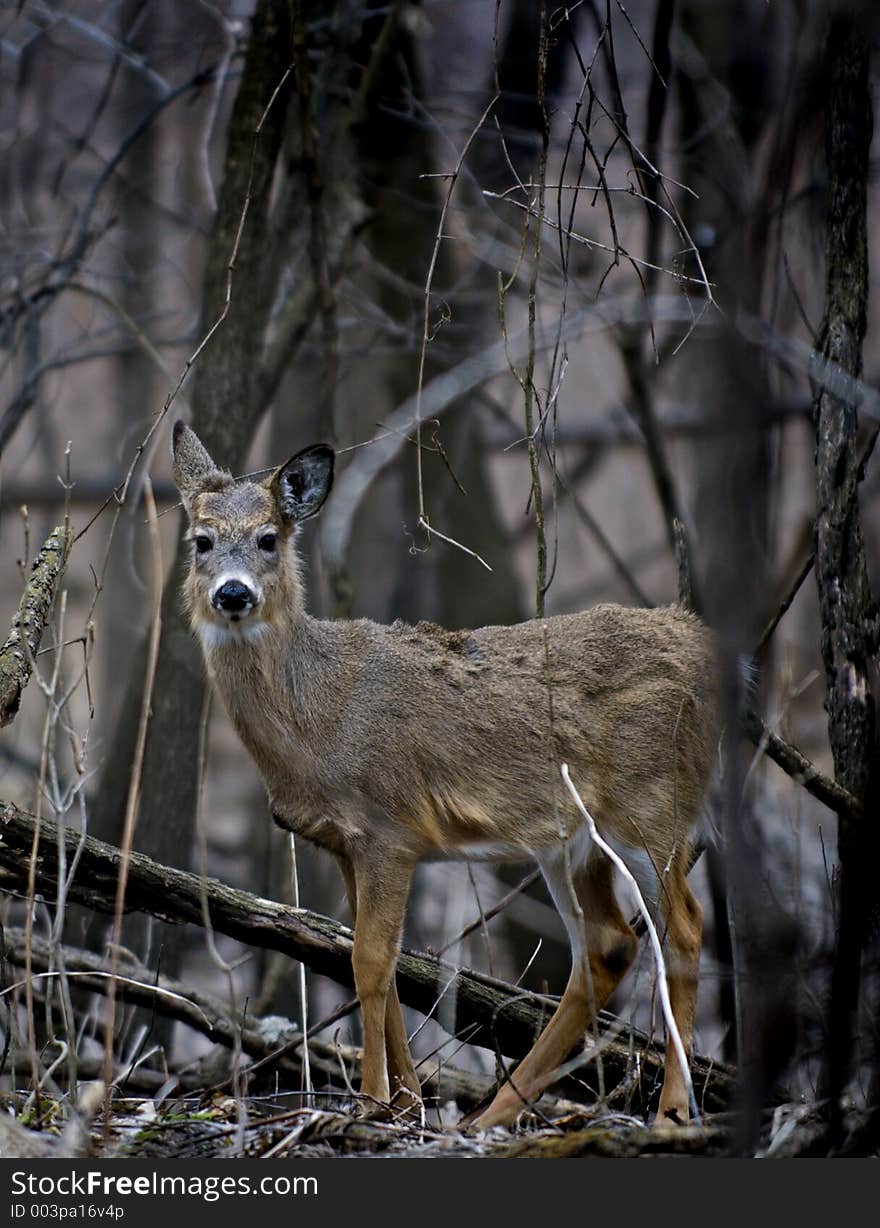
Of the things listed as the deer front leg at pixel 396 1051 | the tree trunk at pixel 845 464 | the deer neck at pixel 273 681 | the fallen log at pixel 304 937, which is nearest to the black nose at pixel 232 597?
the deer neck at pixel 273 681

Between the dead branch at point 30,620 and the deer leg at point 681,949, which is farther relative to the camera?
the deer leg at point 681,949

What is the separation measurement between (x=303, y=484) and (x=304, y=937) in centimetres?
209

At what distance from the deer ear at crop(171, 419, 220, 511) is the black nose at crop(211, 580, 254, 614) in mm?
632

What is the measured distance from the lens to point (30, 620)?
231 inches

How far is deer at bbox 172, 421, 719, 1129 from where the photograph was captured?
6.46m

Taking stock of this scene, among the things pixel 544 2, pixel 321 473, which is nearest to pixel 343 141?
pixel 321 473

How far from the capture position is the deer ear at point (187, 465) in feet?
22.9

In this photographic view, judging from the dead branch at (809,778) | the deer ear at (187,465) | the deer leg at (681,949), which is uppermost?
the deer ear at (187,465)

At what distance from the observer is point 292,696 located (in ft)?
22.2

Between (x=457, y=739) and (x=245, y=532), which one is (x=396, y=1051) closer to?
(x=457, y=739)

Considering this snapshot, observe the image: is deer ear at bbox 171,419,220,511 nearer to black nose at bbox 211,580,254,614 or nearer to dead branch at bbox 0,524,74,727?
black nose at bbox 211,580,254,614

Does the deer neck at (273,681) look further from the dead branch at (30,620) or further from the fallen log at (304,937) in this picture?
A: the dead branch at (30,620)

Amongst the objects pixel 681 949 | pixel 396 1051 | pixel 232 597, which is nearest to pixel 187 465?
pixel 232 597

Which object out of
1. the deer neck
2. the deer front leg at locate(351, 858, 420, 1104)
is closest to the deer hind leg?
the deer front leg at locate(351, 858, 420, 1104)
